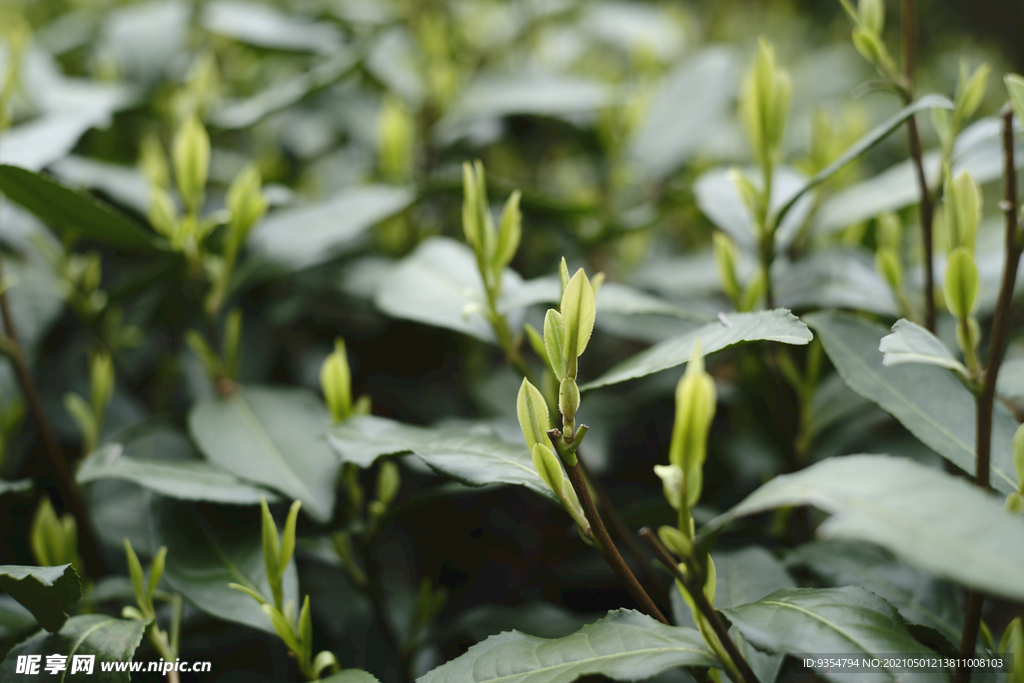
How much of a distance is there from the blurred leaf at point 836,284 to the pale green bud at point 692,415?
45 cm

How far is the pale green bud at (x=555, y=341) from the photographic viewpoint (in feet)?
1.53

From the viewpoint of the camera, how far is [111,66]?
47.8 inches

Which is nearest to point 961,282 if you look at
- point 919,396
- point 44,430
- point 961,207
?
point 961,207

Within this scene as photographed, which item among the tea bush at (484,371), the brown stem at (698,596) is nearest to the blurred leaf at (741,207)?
the tea bush at (484,371)

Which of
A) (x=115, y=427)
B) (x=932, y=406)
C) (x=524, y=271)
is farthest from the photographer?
(x=524, y=271)

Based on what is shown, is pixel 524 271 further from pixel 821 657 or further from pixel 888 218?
pixel 821 657

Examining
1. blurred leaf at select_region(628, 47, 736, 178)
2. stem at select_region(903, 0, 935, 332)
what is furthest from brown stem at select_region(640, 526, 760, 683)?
blurred leaf at select_region(628, 47, 736, 178)

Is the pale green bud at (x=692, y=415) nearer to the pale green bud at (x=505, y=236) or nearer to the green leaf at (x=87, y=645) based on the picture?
the pale green bud at (x=505, y=236)

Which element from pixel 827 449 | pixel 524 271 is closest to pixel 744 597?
pixel 827 449

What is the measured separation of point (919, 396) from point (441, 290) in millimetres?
506

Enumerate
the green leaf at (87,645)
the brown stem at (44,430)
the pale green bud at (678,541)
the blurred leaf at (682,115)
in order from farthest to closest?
the blurred leaf at (682,115) → the brown stem at (44,430) → the green leaf at (87,645) → the pale green bud at (678,541)

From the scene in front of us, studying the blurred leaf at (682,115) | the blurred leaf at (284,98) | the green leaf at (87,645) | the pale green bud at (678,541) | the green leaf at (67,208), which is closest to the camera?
the pale green bud at (678,541)

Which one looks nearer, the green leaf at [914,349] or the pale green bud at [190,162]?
the green leaf at [914,349]

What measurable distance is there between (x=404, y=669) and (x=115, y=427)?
21.5 inches
